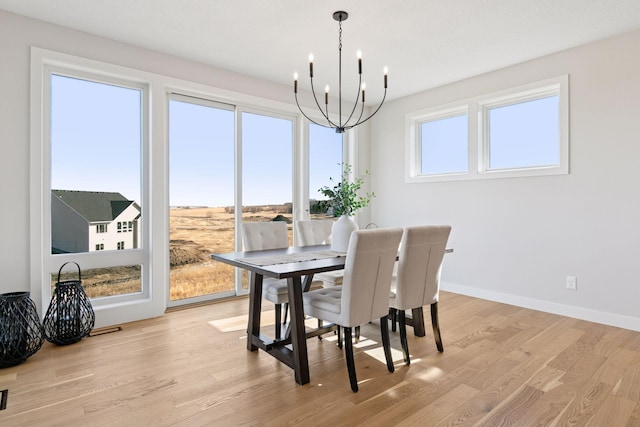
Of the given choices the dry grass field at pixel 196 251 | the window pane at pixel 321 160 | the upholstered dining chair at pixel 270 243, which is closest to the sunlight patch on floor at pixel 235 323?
the upholstered dining chair at pixel 270 243

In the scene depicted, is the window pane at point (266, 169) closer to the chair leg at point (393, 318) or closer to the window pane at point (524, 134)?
the chair leg at point (393, 318)

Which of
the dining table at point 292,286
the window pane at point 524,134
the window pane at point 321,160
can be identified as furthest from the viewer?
the window pane at point 321,160

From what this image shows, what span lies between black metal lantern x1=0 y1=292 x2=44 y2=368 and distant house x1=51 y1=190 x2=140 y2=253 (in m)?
0.67

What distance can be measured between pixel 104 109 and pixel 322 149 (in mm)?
2705

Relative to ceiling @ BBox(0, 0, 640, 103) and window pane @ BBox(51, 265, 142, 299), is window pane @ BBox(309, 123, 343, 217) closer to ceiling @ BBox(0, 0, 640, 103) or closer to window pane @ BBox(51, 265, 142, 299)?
ceiling @ BBox(0, 0, 640, 103)

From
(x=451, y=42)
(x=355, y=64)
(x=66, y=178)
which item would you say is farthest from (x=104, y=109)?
(x=451, y=42)

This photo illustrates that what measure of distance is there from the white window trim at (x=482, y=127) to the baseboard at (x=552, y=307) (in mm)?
1343

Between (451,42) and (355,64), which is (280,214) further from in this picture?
(451,42)

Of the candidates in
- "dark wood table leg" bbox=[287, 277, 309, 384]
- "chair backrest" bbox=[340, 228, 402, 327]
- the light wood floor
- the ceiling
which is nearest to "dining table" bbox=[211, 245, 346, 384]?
"dark wood table leg" bbox=[287, 277, 309, 384]

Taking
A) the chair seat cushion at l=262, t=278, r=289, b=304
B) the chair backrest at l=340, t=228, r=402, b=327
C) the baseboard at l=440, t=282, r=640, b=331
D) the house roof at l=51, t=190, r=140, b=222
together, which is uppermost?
the house roof at l=51, t=190, r=140, b=222

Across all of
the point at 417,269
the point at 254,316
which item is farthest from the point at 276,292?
the point at 417,269

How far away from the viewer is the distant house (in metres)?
3.21

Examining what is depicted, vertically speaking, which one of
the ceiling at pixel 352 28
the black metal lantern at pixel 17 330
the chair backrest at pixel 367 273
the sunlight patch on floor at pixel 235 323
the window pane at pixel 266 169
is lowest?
the sunlight patch on floor at pixel 235 323

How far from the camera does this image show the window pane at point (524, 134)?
151 inches
